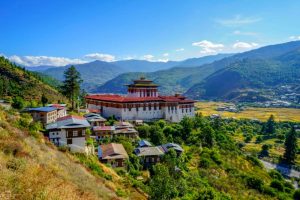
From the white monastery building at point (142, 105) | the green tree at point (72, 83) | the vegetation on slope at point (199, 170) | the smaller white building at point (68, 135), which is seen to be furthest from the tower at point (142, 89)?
Result: the smaller white building at point (68, 135)

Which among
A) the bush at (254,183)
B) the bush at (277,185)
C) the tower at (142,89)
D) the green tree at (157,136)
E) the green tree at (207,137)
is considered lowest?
the bush at (277,185)

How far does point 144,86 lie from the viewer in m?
Result: 71.3

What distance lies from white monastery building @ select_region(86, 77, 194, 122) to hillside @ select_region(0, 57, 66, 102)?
13393mm

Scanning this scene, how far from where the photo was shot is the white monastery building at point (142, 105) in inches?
2397

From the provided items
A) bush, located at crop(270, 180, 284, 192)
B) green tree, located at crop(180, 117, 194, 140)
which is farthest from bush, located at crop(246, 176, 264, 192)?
green tree, located at crop(180, 117, 194, 140)

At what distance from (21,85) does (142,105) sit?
33518 millimetres

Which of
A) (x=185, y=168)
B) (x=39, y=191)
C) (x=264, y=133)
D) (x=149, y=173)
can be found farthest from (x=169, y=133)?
(x=264, y=133)

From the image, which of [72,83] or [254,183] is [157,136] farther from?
[72,83]

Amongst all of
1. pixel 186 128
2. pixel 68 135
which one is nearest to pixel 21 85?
pixel 186 128

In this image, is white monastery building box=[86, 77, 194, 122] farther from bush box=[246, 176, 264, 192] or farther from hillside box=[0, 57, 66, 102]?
bush box=[246, 176, 264, 192]

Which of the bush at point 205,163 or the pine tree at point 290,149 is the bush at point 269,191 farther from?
the pine tree at point 290,149

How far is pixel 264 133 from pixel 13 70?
8756cm

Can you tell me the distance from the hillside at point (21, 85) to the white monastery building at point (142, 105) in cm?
1339

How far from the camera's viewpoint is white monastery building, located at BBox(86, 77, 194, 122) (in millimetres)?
60875
